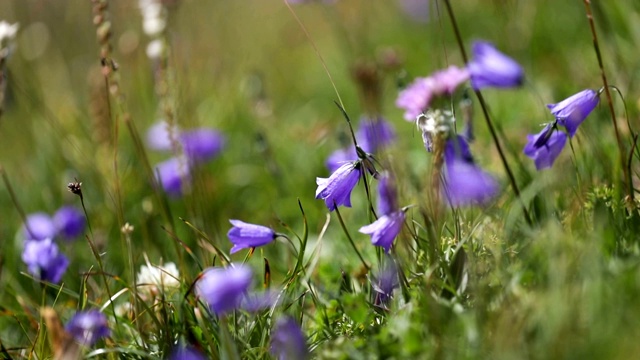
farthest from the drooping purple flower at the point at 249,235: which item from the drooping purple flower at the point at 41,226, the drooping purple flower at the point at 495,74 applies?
the drooping purple flower at the point at 41,226

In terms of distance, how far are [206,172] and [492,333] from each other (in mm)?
2694

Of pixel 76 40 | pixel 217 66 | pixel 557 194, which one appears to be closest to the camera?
pixel 557 194

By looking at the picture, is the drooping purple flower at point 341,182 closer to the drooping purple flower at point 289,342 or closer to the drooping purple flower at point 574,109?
the drooping purple flower at point 289,342

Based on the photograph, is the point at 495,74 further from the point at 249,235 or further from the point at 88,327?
the point at 88,327

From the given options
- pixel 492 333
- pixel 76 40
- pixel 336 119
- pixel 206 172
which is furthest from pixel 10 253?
pixel 76 40

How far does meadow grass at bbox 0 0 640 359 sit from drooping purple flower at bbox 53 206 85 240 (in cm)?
7

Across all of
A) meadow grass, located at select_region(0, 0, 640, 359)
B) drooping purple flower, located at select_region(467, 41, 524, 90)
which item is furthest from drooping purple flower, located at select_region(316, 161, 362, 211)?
drooping purple flower, located at select_region(467, 41, 524, 90)

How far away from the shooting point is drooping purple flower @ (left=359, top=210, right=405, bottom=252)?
1906 millimetres

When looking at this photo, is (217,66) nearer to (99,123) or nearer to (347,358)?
(99,123)

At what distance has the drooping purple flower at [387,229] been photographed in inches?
75.0

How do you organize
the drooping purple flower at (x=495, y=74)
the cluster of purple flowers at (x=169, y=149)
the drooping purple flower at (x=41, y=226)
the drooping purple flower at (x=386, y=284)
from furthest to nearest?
the cluster of purple flowers at (x=169, y=149), the drooping purple flower at (x=41, y=226), the drooping purple flower at (x=495, y=74), the drooping purple flower at (x=386, y=284)

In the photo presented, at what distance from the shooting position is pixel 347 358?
1.71 m

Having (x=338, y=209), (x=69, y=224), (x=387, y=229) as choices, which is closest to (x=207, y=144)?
(x=69, y=224)

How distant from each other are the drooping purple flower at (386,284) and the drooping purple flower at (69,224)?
1.79 meters
